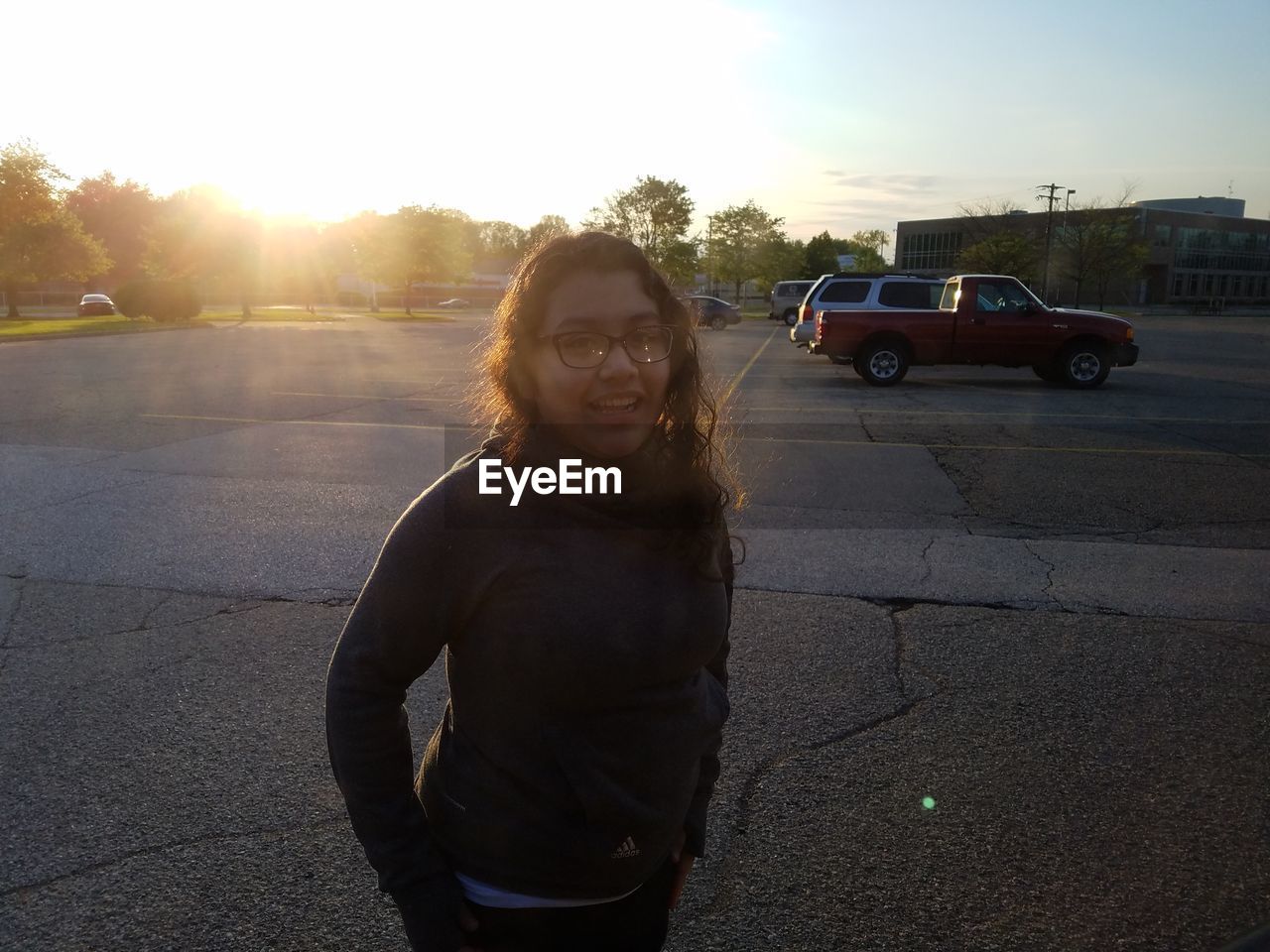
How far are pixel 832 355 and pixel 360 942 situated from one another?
16.9 metres

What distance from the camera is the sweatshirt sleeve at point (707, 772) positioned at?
1.82 metres

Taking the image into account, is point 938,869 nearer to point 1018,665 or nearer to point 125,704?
point 1018,665

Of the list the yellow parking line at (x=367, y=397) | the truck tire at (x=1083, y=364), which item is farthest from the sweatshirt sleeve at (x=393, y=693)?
the truck tire at (x=1083, y=364)

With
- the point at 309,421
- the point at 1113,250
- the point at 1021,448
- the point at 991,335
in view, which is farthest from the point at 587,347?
the point at 1113,250

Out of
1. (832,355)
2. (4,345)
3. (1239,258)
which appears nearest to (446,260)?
(4,345)

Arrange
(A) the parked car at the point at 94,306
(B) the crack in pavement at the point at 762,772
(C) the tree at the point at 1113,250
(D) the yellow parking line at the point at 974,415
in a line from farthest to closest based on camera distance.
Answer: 1. (C) the tree at the point at 1113,250
2. (A) the parked car at the point at 94,306
3. (D) the yellow parking line at the point at 974,415
4. (B) the crack in pavement at the point at 762,772

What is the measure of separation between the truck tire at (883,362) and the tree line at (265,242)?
4.07 m

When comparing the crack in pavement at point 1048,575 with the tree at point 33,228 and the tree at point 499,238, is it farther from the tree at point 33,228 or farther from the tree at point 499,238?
the tree at point 499,238

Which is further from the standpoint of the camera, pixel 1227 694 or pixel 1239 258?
pixel 1239 258

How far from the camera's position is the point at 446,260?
61.9 m

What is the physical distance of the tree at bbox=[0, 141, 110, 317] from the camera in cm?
4225

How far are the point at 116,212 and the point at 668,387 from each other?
315ft

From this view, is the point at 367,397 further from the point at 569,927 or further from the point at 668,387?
the point at 569,927

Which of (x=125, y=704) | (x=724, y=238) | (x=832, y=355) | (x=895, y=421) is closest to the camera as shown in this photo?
(x=125, y=704)
